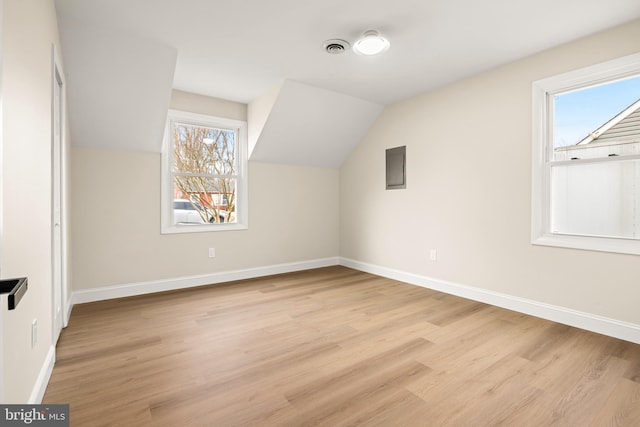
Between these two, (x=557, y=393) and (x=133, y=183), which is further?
(x=133, y=183)

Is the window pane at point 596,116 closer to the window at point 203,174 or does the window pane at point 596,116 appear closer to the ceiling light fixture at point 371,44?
the ceiling light fixture at point 371,44

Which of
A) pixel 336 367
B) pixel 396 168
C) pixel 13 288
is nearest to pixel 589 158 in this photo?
pixel 396 168

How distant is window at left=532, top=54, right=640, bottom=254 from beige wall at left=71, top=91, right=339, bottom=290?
10.2 ft

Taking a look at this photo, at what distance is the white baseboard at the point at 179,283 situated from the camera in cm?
343

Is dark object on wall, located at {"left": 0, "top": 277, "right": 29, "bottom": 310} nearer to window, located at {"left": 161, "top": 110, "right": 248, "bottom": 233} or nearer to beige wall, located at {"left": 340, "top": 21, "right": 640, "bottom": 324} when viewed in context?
window, located at {"left": 161, "top": 110, "right": 248, "bottom": 233}

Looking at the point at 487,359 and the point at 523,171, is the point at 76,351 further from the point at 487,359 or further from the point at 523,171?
the point at 523,171

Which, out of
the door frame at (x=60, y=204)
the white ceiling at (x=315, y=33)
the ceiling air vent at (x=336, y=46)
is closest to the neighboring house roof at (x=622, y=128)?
the white ceiling at (x=315, y=33)

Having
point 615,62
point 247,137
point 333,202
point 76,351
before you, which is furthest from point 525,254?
point 76,351

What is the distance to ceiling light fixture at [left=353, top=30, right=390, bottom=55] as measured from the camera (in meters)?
2.63

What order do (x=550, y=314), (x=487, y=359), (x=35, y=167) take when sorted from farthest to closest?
(x=550, y=314) < (x=487, y=359) < (x=35, y=167)

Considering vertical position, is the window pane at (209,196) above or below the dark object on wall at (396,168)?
below

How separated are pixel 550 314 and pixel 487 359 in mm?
1196

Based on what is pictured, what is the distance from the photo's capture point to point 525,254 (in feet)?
10.2

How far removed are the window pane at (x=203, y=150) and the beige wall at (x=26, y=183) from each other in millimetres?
2084
